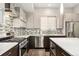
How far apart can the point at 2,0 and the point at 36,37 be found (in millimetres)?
6228

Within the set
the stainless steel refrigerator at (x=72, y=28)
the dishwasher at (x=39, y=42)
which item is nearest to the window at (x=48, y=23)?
the dishwasher at (x=39, y=42)

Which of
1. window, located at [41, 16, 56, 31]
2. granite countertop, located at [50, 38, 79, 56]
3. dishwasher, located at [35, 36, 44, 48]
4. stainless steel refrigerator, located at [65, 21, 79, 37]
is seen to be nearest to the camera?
granite countertop, located at [50, 38, 79, 56]

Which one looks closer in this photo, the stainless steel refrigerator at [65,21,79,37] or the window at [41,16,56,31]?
the stainless steel refrigerator at [65,21,79,37]

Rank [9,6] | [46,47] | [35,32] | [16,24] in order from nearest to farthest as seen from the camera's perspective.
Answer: [9,6], [16,24], [46,47], [35,32]

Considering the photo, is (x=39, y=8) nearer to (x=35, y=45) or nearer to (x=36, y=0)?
(x=35, y=45)

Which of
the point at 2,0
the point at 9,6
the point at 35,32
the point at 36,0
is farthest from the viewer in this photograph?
the point at 35,32

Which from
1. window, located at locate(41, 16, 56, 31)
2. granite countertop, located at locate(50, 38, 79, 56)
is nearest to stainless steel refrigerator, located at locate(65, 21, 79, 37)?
window, located at locate(41, 16, 56, 31)

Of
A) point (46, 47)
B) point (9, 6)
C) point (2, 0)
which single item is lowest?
point (46, 47)

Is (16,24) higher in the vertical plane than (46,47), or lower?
higher

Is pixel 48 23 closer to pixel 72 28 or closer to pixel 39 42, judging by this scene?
pixel 39 42

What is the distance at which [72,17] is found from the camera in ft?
24.1

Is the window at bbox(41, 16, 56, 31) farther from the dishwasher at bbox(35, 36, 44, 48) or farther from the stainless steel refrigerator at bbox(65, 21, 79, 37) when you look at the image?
the stainless steel refrigerator at bbox(65, 21, 79, 37)

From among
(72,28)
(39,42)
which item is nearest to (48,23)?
(39,42)

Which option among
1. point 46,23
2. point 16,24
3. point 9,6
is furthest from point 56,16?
point 9,6
